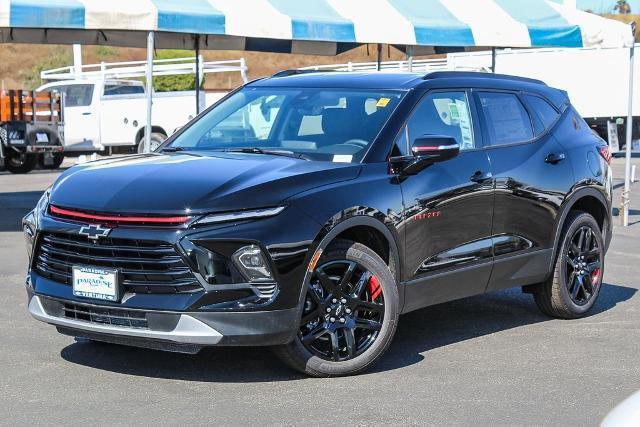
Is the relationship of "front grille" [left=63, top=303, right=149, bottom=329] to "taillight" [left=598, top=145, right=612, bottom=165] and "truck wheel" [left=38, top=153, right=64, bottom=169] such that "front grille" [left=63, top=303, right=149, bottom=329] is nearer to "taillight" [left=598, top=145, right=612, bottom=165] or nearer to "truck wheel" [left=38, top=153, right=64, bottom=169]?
"taillight" [left=598, top=145, right=612, bottom=165]

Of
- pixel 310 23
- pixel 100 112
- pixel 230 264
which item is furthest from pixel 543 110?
pixel 100 112

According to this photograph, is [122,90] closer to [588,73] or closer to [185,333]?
[588,73]

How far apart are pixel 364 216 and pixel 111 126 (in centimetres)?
2282

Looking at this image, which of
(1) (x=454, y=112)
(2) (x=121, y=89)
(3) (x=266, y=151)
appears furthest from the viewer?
(2) (x=121, y=89)

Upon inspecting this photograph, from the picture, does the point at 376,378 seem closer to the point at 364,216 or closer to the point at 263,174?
the point at 364,216

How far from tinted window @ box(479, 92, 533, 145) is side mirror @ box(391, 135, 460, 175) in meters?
0.91

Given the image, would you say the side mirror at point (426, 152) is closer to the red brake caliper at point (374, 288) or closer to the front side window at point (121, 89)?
the red brake caliper at point (374, 288)

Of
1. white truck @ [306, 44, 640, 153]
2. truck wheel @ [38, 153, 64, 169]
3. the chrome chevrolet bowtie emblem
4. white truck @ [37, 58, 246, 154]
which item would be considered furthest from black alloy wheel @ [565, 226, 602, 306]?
white truck @ [306, 44, 640, 153]

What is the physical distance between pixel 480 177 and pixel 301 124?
→ 3.94ft

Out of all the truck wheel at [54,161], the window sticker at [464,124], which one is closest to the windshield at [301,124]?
the window sticker at [464,124]

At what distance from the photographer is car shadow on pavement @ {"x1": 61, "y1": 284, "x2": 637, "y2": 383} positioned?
20.9 feet

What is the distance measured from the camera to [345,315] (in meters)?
6.26

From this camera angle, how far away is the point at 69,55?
72750 millimetres

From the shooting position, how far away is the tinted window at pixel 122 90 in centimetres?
2864
